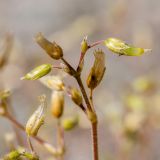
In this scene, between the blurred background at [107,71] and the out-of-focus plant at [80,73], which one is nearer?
the out-of-focus plant at [80,73]

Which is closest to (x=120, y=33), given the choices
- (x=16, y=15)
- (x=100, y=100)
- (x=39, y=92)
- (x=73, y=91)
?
(x=39, y=92)

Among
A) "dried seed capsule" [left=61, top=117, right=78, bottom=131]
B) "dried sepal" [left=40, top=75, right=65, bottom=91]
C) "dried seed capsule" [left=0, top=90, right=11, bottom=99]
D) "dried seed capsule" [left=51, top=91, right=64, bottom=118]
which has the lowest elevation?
"dried seed capsule" [left=61, top=117, right=78, bottom=131]

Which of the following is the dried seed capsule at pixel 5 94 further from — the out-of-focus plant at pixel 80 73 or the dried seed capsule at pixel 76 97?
the dried seed capsule at pixel 76 97

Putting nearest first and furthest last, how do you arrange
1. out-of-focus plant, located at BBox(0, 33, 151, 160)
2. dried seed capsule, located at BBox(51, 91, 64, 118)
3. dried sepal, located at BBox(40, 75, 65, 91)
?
out-of-focus plant, located at BBox(0, 33, 151, 160) → dried sepal, located at BBox(40, 75, 65, 91) → dried seed capsule, located at BBox(51, 91, 64, 118)

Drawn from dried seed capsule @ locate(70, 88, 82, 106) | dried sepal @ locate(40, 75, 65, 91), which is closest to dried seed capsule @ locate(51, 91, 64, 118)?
dried sepal @ locate(40, 75, 65, 91)

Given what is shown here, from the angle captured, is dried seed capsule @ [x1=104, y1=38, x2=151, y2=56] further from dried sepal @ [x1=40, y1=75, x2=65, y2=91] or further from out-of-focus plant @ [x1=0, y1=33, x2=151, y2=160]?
dried sepal @ [x1=40, y1=75, x2=65, y2=91]

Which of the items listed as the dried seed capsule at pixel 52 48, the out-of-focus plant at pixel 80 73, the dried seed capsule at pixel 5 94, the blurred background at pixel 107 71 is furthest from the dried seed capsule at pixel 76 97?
the blurred background at pixel 107 71

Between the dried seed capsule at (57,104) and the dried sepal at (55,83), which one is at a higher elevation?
the dried sepal at (55,83)

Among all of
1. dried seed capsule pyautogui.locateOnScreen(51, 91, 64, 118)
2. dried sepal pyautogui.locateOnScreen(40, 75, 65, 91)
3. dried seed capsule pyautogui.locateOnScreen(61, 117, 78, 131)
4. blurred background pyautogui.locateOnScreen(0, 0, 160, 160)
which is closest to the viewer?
dried sepal pyautogui.locateOnScreen(40, 75, 65, 91)

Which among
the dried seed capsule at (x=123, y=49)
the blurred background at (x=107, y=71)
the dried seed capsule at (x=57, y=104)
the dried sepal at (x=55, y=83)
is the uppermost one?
the dried seed capsule at (x=123, y=49)

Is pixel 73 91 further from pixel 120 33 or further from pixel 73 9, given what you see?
pixel 73 9
